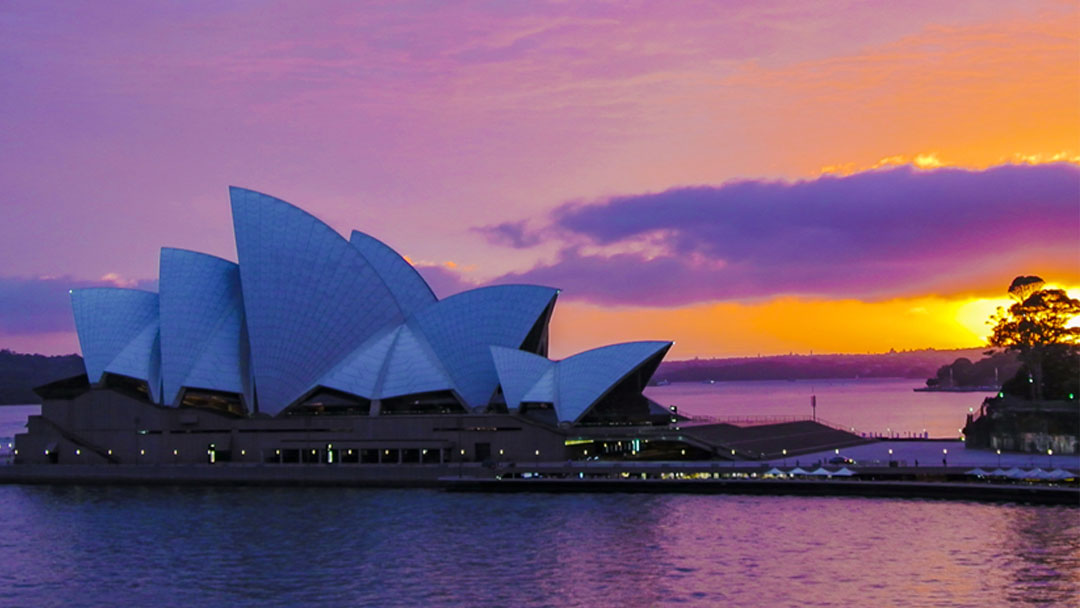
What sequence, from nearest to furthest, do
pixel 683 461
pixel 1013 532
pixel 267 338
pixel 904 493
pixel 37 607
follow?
pixel 37 607
pixel 1013 532
pixel 904 493
pixel 683 461
pixel 267 338

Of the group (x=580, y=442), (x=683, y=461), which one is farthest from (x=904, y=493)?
(x=580, y=442)

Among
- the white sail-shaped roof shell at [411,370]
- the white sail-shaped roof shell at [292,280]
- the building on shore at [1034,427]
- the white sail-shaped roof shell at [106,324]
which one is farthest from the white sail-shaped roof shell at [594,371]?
the white sail-shaped roof shell at [106,324]

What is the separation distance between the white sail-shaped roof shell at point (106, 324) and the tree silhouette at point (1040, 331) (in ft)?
186

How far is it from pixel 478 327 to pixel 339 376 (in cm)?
942

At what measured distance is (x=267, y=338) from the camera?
7594 cm

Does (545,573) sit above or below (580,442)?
below

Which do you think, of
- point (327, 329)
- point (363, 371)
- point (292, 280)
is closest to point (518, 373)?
point (363, 371)

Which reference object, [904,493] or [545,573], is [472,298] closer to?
[904,493]

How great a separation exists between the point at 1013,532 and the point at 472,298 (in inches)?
1531

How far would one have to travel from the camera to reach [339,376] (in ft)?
250

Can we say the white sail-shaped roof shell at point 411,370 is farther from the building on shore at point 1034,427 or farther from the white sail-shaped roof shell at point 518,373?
the building on shore at point 1034,427

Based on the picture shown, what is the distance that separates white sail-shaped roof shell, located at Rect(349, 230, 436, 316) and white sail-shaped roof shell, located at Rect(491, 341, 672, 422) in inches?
319

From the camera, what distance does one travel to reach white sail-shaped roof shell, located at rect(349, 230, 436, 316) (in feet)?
258

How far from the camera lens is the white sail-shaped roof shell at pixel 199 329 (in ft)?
254
